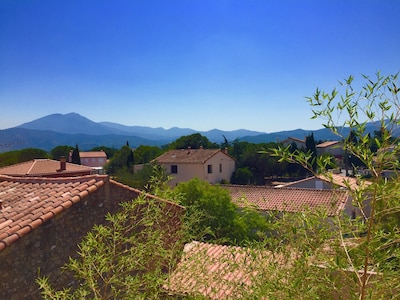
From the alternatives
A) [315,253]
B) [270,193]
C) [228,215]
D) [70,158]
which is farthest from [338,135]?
[70,158]

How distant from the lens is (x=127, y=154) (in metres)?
45.7

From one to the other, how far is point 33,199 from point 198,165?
98.2 feet

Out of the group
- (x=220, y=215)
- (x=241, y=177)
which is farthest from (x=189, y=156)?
(x=220, y=215)

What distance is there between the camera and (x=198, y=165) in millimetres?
36219

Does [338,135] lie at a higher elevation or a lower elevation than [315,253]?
higher

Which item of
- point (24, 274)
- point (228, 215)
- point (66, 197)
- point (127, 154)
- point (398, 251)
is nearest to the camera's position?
point (398, 251)

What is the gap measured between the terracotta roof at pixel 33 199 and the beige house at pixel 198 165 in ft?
93.1

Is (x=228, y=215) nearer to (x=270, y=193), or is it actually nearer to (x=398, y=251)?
(x=270, y=193)

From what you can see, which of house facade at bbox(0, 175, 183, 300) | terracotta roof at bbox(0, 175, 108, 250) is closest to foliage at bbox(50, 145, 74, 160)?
terracotta roof at bbox(0, 175, 108, 250)

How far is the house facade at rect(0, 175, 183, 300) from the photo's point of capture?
4953 millimetres

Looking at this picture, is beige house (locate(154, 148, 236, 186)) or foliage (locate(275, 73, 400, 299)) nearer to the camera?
foliage (locate(275, 73, 400, 299))

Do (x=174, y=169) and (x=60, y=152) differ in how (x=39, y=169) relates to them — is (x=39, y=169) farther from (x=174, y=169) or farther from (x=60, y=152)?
(x=60, y=152)

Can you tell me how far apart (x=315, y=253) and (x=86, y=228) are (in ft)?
13.7

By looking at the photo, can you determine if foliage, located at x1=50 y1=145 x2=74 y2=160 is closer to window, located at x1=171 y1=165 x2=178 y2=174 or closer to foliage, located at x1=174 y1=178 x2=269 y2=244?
window, located at x1=171 y1=165 x2=178 y2=174
